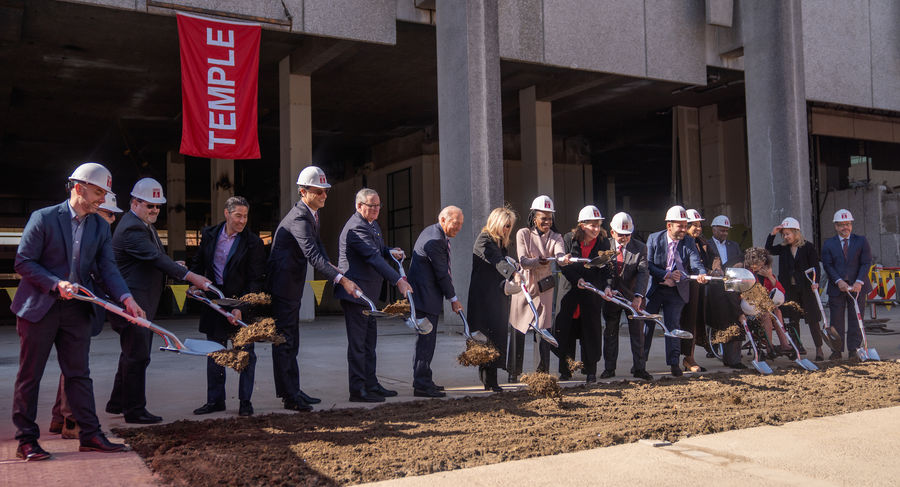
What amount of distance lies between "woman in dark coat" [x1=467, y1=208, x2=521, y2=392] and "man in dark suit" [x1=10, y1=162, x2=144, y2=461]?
3343 mm

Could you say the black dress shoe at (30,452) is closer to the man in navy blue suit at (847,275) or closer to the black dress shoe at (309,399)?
the black dress shoe at (309,399)

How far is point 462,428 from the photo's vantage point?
18.4 feet

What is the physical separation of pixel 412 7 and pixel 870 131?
18007 mm

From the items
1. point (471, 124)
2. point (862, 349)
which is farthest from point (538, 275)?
point (471, 124)

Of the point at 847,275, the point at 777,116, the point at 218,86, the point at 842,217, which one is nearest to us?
the point at 847,275

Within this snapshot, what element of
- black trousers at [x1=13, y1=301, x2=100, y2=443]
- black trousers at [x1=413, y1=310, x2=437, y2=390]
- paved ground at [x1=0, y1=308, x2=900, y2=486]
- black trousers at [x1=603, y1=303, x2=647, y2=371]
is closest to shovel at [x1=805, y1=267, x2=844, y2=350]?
black trousers at [x1=603, y1=303, x2=647, y2=371]

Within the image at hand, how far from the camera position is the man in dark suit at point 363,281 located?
6949mm

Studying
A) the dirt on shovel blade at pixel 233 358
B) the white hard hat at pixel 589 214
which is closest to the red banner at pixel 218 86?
the white hard hat at pixel 589 214

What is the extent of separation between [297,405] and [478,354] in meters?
1.62

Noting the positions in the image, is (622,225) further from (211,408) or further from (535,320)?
(211,408)

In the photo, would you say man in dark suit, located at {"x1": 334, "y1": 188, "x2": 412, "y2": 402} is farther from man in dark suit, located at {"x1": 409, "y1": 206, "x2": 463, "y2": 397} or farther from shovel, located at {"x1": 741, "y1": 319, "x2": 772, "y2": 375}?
shovel, located at {"x1": 741, "y1": 319, "x2": 772, "y2": 375}

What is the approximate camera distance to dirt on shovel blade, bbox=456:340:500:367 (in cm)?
681

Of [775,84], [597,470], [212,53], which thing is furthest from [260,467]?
[775,84]

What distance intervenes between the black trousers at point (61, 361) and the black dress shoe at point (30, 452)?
37 millimetres
